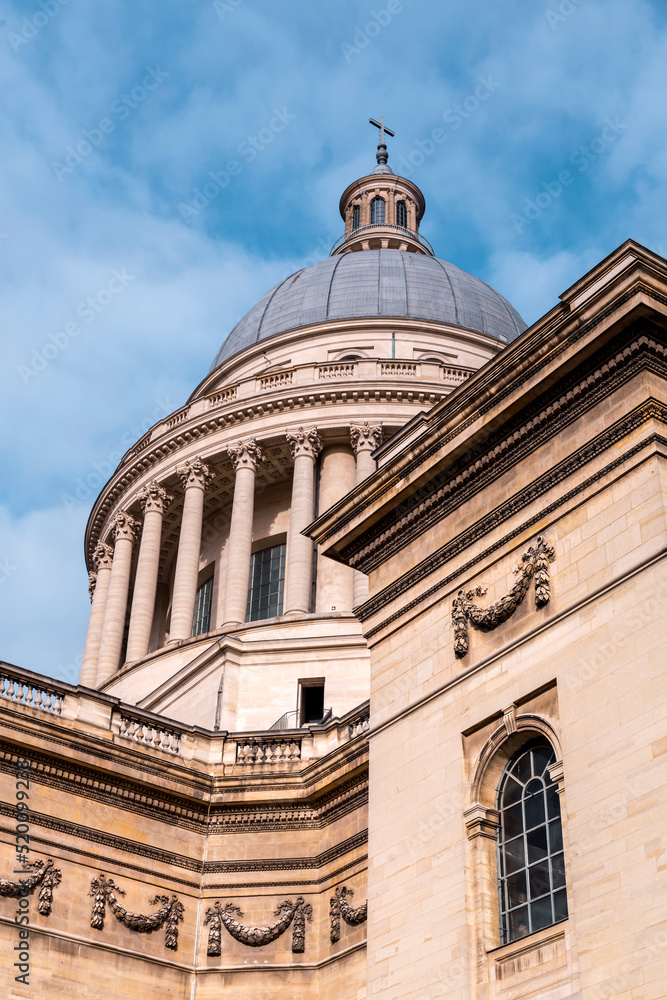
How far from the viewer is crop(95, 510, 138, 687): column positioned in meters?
43.5

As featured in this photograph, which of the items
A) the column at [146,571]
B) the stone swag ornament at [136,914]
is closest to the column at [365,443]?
the column at [146,571]

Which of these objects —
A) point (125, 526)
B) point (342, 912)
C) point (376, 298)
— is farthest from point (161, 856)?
point (376, 298)

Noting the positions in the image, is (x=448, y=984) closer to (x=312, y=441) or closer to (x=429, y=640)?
(x=429, y=640)

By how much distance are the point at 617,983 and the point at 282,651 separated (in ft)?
70.0

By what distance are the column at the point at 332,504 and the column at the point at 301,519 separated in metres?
0.43

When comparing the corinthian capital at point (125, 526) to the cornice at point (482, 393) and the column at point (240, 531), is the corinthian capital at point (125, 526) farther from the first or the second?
the cornice at point (482, 393)

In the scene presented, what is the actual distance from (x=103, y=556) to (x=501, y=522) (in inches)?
1236

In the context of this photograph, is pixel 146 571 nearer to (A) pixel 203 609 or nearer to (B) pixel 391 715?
(A) pixel 203 609

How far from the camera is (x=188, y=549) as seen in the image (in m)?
42.5

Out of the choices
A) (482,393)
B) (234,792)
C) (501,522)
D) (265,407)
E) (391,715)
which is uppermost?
(265,407)

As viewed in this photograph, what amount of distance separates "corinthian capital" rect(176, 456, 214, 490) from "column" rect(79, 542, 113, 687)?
521cm

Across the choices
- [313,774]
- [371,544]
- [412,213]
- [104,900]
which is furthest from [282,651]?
[412,213]

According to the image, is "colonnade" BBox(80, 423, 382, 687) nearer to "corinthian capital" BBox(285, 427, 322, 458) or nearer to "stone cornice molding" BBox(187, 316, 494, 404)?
"corinthian capital" BBox(285, 427, 322, 458)

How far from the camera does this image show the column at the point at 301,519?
39.5 m
